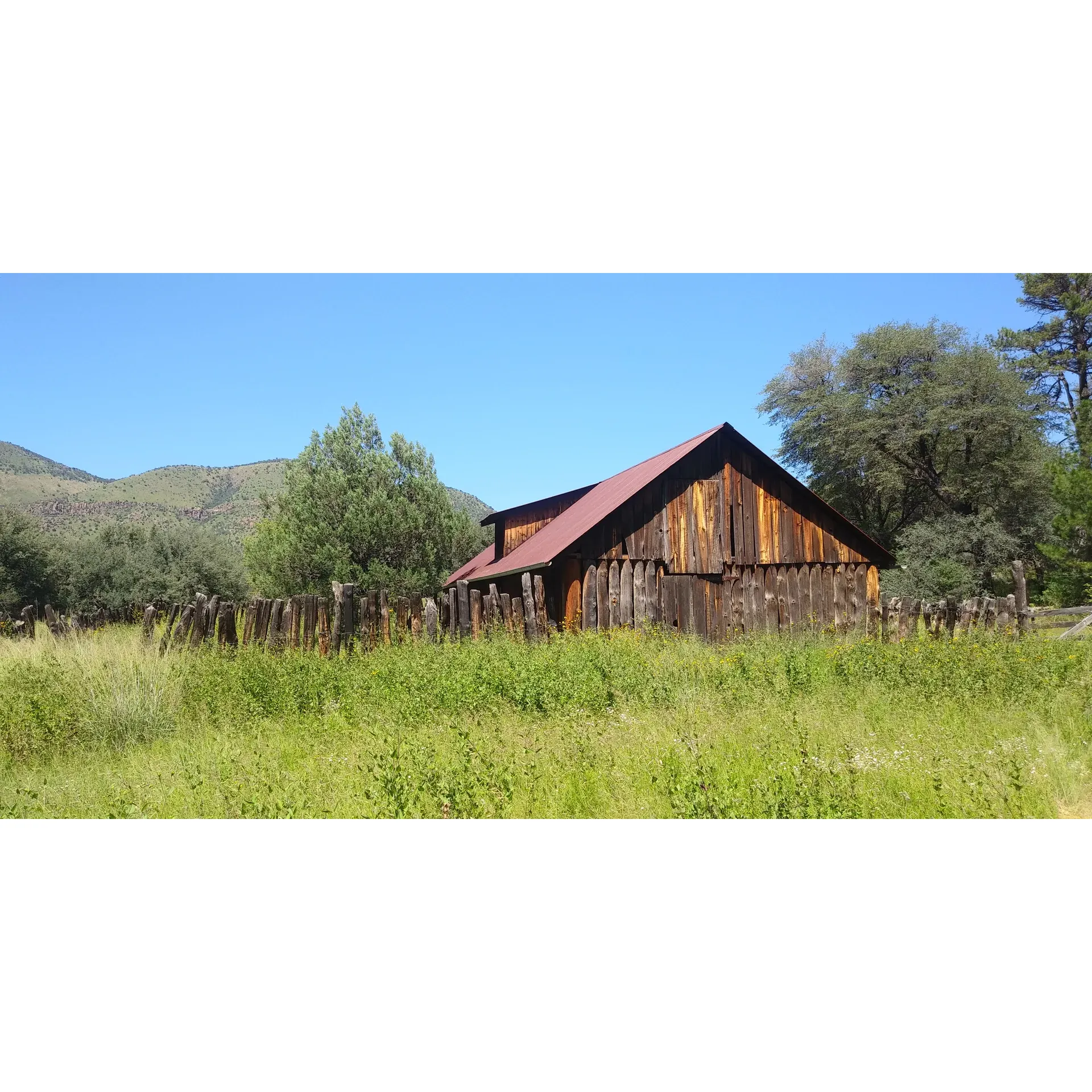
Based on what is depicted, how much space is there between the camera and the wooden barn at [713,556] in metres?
15.4

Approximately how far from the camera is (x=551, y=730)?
24.6ft

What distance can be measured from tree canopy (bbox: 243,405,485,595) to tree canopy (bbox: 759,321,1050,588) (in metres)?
13.1

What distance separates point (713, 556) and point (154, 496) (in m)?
38.0

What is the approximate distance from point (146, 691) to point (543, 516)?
1495cm

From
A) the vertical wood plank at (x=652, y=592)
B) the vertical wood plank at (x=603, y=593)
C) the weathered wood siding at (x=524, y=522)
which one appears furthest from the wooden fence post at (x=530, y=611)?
the weathered wood siding at (x=524, y=522)

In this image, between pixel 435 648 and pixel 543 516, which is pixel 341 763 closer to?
pixel 435 648

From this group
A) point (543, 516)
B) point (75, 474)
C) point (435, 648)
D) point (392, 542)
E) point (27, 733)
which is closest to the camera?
point (27, 733)

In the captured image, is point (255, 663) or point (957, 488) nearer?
point (255, 663)

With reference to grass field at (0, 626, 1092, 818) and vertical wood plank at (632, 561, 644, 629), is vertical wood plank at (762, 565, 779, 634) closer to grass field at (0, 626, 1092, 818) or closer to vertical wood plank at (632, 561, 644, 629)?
vertical wood plank at (632, 561, 644, 629)

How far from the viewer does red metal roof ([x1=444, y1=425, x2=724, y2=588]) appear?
15.3 metres

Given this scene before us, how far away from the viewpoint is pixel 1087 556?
57.6ft

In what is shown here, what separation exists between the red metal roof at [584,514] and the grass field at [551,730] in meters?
3.96

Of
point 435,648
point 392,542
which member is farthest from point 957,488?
point 435,648

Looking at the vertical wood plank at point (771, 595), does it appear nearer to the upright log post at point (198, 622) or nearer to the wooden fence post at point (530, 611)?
the wooden fence post at point (530, 611)
